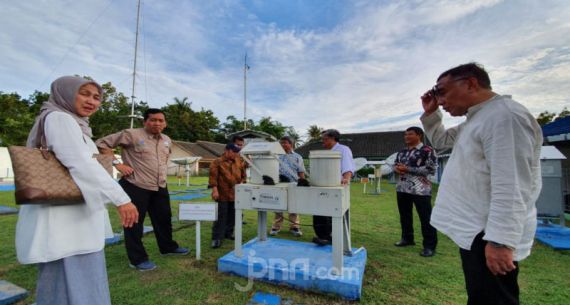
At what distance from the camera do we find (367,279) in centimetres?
301

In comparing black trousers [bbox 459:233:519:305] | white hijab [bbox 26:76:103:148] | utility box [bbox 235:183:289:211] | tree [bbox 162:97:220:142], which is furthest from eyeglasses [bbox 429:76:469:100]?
tree [bbox 162:97:220:142]

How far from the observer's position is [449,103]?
1616mm

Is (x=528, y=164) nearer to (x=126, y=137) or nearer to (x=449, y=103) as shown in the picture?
(x=449, y=103)

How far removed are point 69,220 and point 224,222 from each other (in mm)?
2959

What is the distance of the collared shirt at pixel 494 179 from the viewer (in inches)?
48.4

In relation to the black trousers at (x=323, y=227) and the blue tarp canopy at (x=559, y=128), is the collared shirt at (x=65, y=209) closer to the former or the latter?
the black trousers at (x=323, y=227)

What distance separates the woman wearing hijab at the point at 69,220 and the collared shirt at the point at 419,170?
375 cm

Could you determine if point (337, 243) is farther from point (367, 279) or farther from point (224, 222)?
point (224, 222)

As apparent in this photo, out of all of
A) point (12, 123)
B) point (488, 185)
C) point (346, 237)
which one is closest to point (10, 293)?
point (346, 237)

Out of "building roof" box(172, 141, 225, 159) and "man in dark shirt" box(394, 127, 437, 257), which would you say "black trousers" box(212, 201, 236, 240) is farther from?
"building roof" box(172, 141, 225, 159)

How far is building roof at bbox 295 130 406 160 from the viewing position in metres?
28.2

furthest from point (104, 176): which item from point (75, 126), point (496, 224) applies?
point (496, 224)

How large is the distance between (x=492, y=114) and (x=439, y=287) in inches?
89.3

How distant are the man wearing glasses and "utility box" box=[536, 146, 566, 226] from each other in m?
5.45
